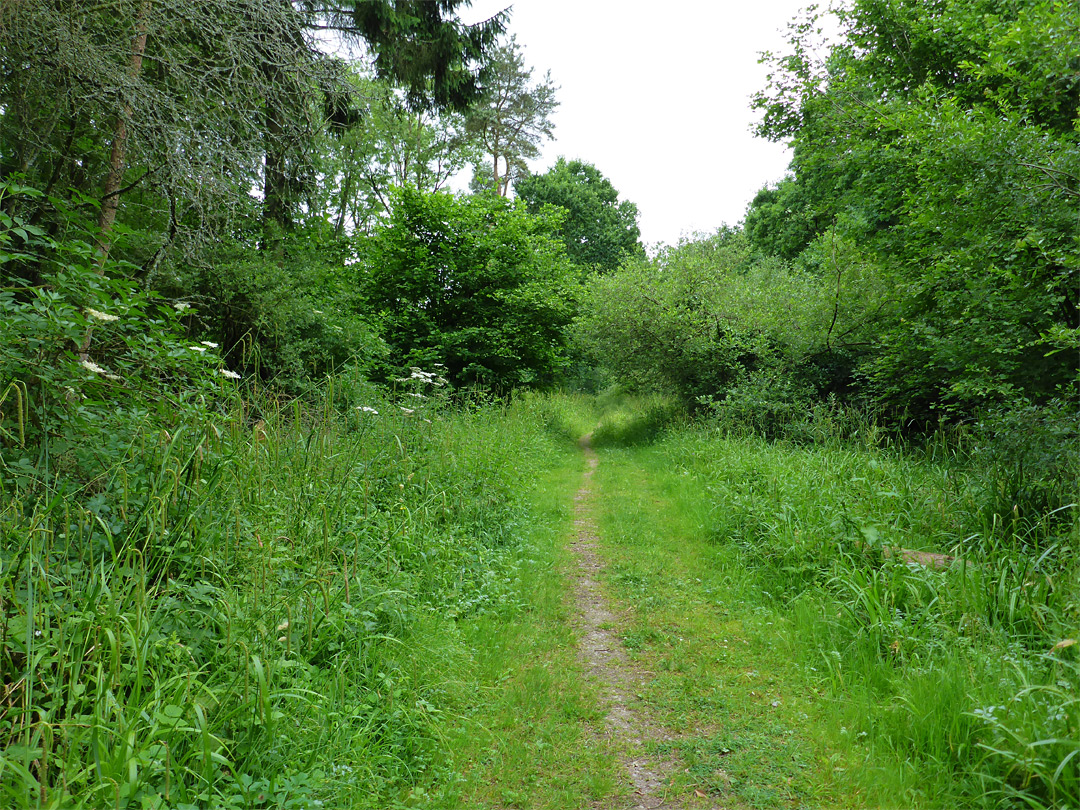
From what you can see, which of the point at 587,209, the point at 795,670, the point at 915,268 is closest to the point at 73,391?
the point at 795,670

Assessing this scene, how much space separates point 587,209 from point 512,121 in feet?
31.8

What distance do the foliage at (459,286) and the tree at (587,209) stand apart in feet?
63.3

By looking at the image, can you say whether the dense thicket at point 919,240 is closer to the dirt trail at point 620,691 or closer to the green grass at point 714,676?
the green grass at point 714,676

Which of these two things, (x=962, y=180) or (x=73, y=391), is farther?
(x=962, y=180)

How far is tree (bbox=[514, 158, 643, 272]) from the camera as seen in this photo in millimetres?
34031

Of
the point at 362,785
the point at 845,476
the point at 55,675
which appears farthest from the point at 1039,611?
the point at 55,675

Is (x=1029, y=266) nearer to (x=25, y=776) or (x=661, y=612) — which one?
(x=661, y=612)

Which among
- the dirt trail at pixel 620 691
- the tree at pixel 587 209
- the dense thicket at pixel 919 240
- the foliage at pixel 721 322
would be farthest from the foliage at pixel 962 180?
the tree at pixel 587 209

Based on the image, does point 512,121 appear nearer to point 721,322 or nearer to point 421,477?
point 721,322

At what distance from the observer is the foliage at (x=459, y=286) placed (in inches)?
579

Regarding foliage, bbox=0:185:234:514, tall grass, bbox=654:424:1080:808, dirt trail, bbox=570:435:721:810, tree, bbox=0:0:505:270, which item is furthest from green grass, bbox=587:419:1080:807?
tree, bbox=0:0:505:270

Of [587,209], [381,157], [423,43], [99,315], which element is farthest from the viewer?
[587,209]

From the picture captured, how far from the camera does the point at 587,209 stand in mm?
35625

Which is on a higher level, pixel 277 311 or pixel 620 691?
pixel 277 311
